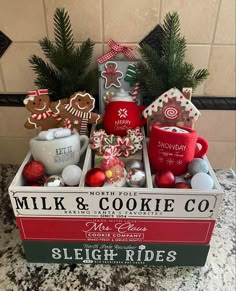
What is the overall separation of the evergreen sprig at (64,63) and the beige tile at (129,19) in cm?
7

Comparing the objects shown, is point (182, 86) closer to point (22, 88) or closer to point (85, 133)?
point (85, 133)

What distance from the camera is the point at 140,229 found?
1.86 ft

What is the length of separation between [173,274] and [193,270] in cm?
5

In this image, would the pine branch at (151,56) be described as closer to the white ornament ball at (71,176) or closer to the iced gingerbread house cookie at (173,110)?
the iced gingerbread house cookie at (173,110)

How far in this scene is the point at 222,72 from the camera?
0.78 metres

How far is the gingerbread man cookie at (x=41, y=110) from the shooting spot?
2.11 ft

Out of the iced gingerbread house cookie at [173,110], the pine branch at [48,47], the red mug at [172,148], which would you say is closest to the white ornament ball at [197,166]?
the red mug at [172,148]

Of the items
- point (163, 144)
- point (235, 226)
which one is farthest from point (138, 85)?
point (235, 226)

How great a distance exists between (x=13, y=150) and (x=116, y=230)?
0.53 metres

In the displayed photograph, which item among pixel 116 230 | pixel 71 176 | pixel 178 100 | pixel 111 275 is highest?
pixel 178 100

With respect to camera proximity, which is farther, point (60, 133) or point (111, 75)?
point (111, 75)

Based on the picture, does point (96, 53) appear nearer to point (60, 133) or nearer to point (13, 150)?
point (60, 133)

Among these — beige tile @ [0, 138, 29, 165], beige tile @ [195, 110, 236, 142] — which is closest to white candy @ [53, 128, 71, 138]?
beige tile @ [0, 138, 29, 165]

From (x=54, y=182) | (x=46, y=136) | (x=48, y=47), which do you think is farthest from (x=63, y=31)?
(x=54, y=182)
